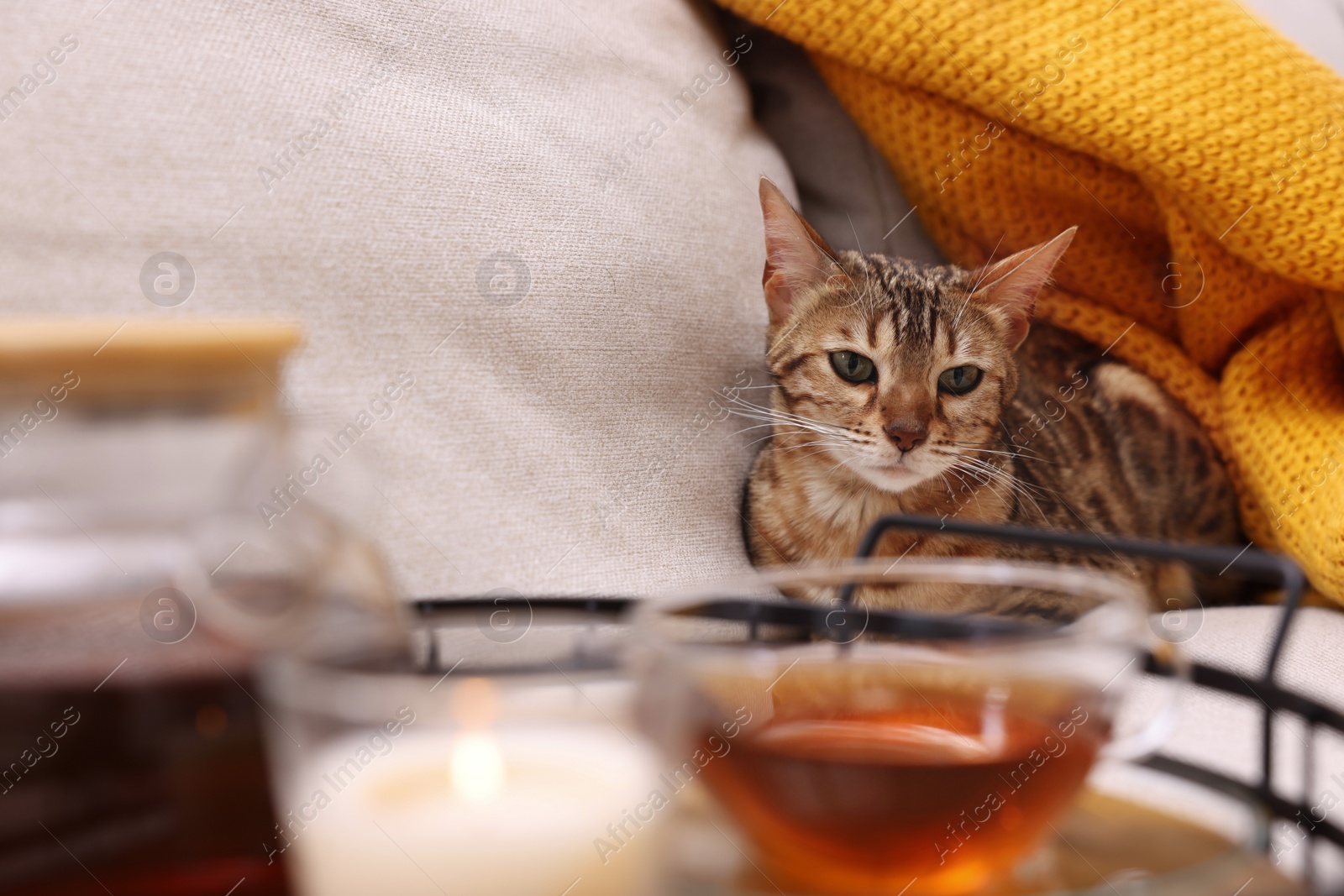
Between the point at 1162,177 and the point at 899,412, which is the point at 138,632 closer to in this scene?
the point at 899,412

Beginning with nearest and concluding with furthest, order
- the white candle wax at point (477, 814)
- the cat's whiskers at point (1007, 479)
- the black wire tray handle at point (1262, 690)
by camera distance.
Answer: the white candle wax at point (477, 814) → the black wire tray handle at point (1262, 690) → the cat's whiskers at point (1007, 479)

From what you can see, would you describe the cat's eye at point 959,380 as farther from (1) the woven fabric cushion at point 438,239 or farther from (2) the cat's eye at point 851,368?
(1) the woven fabric cushion at point 438,239

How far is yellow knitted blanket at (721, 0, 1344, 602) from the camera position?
3.14 ft

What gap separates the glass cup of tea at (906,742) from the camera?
0.35 m

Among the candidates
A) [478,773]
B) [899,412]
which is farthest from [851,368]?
[478,773]

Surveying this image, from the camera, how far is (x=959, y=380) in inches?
43.2

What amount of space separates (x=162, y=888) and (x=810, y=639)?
32cm

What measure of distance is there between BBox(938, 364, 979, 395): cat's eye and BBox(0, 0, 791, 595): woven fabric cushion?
0.88 feet

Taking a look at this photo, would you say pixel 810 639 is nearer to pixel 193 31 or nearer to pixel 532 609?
pixel 532 609

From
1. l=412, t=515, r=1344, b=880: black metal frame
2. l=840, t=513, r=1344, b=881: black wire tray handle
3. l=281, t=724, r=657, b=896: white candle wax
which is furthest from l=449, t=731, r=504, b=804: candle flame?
l=840, t=513, r=1344, b=881: black wire tray handle

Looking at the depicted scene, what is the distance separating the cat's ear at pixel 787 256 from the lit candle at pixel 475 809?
2.35 feet

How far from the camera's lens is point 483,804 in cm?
33

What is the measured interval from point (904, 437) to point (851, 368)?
0.11 meters

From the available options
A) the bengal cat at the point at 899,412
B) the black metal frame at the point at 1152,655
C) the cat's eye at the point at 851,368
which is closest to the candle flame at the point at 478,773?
the black metal frame at the point at 1152,655
